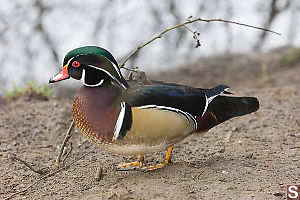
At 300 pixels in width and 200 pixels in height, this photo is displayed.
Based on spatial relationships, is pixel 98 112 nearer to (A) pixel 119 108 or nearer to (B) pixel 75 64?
(A) pixel 119 108

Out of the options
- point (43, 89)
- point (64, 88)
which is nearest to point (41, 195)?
point (43, 89)

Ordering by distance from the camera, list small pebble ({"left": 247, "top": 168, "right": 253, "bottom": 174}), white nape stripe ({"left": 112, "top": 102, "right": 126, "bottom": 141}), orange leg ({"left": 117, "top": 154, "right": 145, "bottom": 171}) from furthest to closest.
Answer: orange leg ({"left": 117, "top": 154, "right": 145, "bottom": 171}) → small pebble ({"left": 247, "top": 168, "right": 253, "bottom": 174}) → white nape stripe ({"left": 112, "top": 102, "right": 126, "bottom": 141})

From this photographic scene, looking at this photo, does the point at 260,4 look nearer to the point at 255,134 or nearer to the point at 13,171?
the point at 255,134

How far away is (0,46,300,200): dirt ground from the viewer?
2.66 meters

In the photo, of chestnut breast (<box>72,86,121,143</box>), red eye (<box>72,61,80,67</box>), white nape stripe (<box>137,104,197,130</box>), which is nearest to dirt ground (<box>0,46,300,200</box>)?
white nape stripe (<box>137,104,197,130</box>)

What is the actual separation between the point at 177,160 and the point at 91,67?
117cm

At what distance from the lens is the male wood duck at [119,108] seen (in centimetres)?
260

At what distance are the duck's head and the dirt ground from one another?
2.44 feet

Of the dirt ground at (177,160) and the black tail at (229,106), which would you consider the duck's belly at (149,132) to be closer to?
the dirt ground at (177,160)

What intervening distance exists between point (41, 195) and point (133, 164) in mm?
742

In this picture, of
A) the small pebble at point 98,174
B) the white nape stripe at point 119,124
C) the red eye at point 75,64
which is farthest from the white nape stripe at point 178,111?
the small pebble at point 98,174

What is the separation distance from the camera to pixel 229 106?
10.0 ft

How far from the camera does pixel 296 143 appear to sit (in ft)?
11.6

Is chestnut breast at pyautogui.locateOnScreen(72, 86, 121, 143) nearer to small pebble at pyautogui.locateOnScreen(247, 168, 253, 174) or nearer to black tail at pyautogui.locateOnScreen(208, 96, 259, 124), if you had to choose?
black tail at pyautogui.locateOnScreen(208, 96, 259, 124)
